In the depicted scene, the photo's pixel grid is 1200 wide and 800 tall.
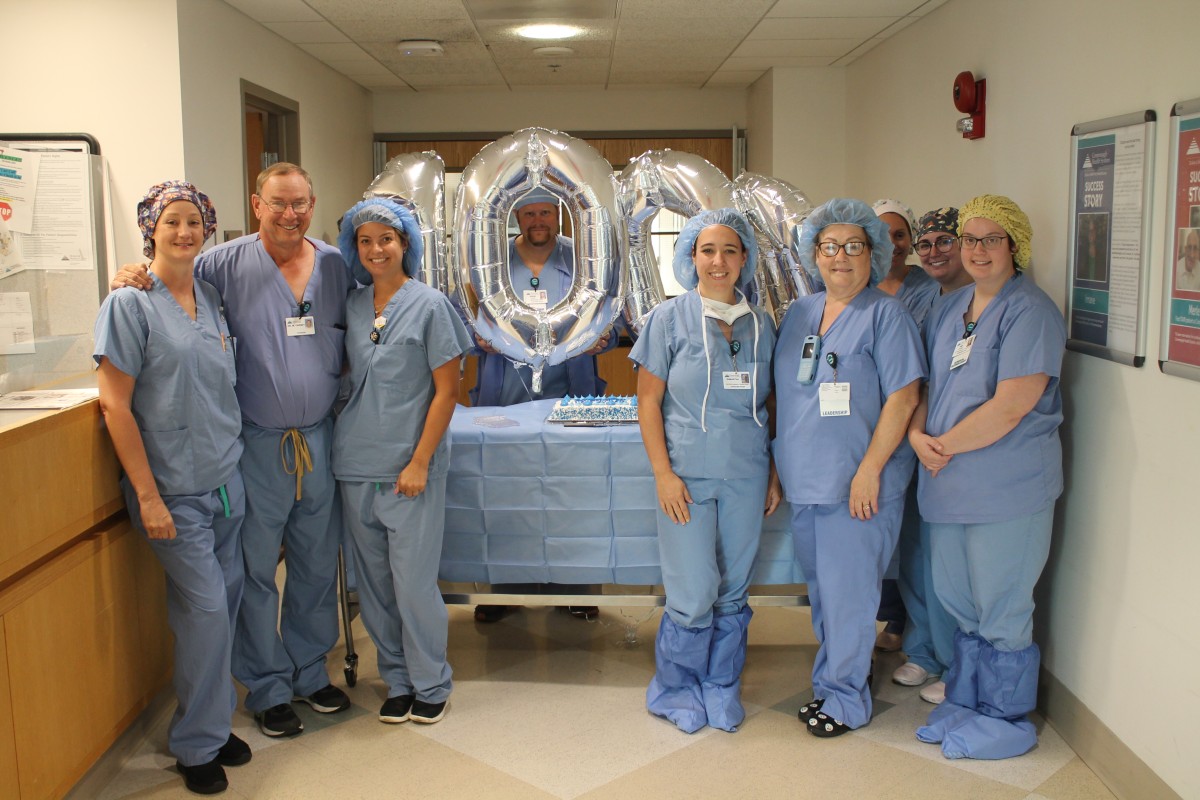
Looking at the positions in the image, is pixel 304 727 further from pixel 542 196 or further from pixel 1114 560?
pixel 1114 560

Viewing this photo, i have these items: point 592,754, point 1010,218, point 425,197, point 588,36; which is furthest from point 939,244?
point 588,36

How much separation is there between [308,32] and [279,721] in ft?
10.5

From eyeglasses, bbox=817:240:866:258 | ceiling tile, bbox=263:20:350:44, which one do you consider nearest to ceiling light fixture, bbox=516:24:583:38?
ceiling tile, bbox=263:20:350:44

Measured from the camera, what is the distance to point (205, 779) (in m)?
2.39

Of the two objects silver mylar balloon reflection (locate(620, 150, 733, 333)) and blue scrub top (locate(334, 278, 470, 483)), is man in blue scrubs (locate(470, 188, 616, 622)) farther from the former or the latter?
blue scrub top (locate(334, 278, 470, 483))

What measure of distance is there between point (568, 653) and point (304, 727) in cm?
86

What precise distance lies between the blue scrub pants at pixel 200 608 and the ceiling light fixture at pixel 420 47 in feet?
9.98

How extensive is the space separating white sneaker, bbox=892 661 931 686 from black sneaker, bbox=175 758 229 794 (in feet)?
6.12

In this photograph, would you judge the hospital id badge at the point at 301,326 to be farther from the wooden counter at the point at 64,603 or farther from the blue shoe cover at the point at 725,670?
the blue shoe cover at the point at 725,670

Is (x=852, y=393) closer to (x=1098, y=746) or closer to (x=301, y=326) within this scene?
(x=1098, y=746)

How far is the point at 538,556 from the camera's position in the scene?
2893 mm

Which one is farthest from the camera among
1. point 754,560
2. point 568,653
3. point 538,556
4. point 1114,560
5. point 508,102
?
point 508,102

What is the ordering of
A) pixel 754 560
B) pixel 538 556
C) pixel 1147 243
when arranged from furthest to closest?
pixel 538 556, pixel 754 560, pixel 1147 243

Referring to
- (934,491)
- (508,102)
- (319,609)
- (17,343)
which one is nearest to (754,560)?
(934,491)
